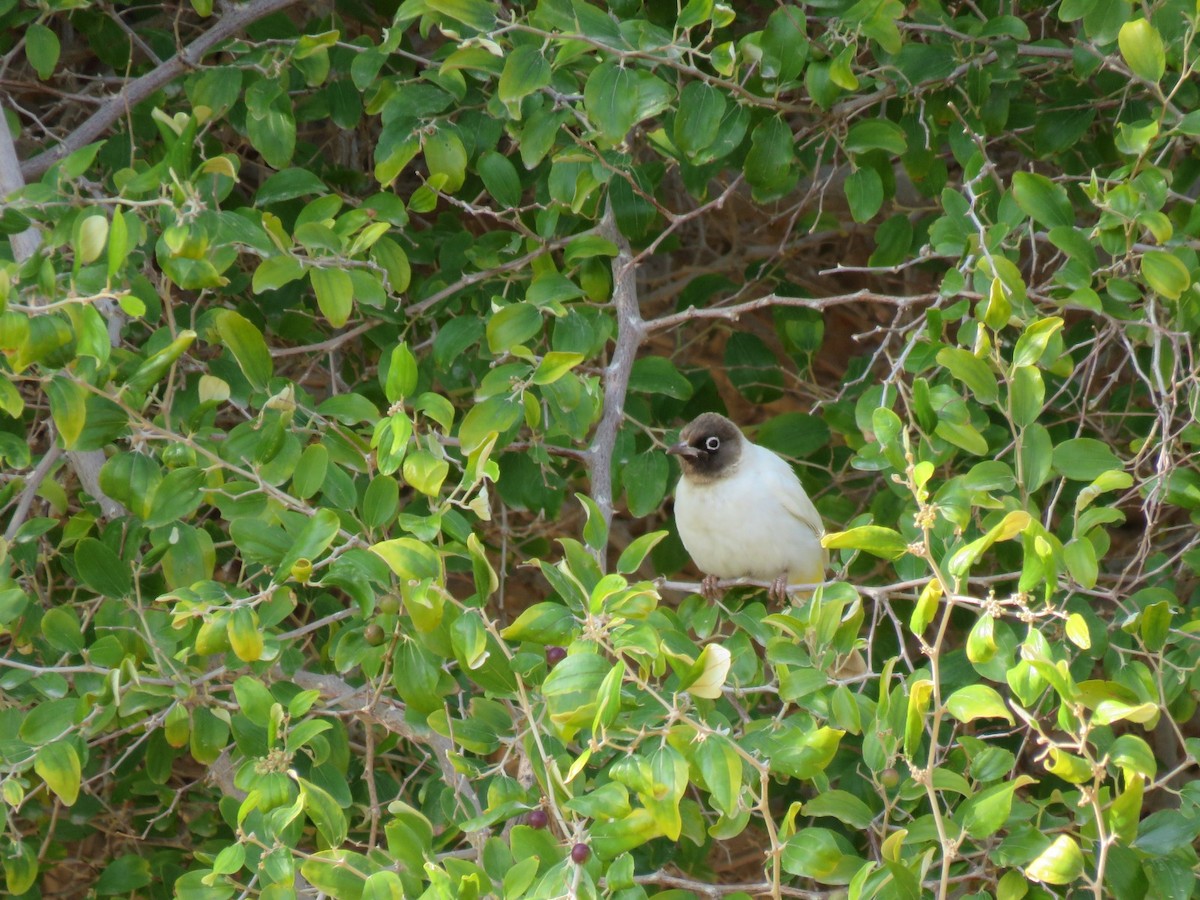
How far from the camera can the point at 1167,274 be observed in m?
3.08

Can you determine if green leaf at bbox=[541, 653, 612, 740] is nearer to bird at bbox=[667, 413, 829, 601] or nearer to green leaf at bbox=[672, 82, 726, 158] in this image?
green leaf at bbox=[672, 82, 726, 158]

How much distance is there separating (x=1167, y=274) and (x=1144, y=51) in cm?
49

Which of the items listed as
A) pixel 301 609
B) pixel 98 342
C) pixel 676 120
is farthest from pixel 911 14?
pixel 301 609

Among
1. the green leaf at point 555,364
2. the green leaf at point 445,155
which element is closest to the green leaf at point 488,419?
the green leaf at point 555,364

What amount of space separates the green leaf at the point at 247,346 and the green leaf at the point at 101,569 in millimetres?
567

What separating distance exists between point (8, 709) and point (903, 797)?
1.88 metres

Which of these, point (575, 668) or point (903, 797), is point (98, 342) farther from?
point (903, 797)

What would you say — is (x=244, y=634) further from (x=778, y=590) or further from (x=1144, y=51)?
(x=1144, y=51)

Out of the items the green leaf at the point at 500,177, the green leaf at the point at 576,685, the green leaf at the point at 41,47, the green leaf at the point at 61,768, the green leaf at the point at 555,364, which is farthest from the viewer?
the green leaf at the point at 41,47

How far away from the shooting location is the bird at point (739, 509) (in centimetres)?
438

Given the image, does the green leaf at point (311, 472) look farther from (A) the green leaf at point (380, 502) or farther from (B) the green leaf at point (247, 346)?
(B) the green leaf at point (247, 346)

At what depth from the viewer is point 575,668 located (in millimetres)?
2297

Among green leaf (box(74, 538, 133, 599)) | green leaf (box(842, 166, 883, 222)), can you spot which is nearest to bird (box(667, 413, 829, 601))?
green leaf (box(842, 166, 883, 222))

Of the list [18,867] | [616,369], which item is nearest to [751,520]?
[616,369]
